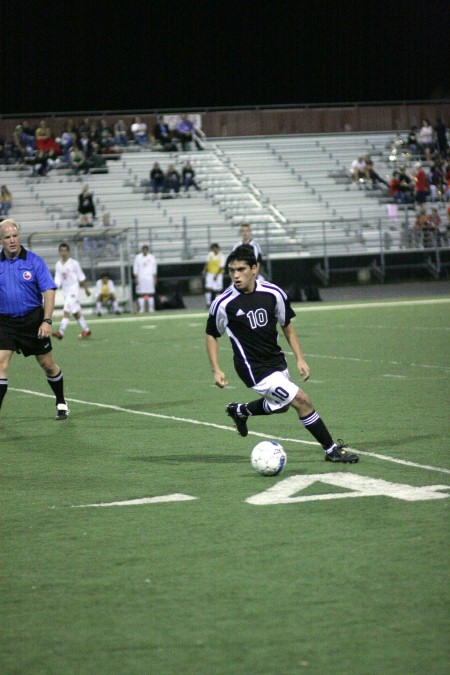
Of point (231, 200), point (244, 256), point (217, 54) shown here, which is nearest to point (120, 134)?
point (231, 200)

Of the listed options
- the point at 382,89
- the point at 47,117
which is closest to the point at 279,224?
the point at 47,117

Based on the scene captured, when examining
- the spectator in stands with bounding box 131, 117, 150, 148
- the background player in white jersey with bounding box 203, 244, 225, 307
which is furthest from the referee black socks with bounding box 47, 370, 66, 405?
the spectator in stands with bounding box 131, 117, 150, 148

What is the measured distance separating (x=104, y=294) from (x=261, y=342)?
23621 millimetres

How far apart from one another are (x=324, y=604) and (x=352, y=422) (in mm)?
5784

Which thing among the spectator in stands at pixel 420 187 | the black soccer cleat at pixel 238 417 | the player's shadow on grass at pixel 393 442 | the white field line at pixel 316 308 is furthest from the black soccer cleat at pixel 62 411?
the spectator in stands at pixel 420 187

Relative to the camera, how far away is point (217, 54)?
46.8 meters

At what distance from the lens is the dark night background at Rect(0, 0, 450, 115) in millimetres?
43844

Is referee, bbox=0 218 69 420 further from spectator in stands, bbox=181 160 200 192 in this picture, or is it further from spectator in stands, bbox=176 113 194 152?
spectator in stands, bbox=176 113 194 152

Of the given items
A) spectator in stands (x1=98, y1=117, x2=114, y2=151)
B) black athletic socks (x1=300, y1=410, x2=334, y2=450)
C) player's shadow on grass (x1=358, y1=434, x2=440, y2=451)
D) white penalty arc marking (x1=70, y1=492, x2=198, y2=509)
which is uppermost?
spectator in stands (x1=98, y1=117, x2=114, y2=151)

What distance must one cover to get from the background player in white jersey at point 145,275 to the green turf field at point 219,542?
18278 mm

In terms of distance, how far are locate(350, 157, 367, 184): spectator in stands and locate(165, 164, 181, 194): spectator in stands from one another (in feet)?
23.9

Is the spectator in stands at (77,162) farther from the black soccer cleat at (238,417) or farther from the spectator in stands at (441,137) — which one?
the black soccer cleat at (238,417)

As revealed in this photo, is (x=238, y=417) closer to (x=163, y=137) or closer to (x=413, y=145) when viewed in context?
A: (x=163, y=137)

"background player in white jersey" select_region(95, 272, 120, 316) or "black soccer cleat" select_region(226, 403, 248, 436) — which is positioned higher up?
"black soccer cleat" select_region(226, 403, 248, 436)
